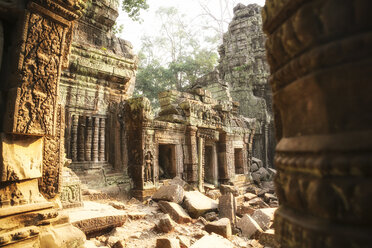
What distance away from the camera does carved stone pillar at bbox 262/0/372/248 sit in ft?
2.47

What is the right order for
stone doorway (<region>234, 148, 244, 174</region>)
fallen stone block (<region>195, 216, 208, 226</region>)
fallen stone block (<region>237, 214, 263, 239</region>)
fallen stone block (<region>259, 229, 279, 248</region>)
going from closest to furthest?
fallen stone block (<region>259, 229, 279, 248</region>) < fallen stone block (<region>237, 214, 263, 239</region>) < fallen stone block (<region>195, 216, 208, 226</region>) < stone doorway (<region>234, 148, 244, 174</region>)

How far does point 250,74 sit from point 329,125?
60.7 feet

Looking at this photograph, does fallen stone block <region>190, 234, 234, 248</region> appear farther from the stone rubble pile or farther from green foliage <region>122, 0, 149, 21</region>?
green foliage <region>122, 0, 149, 21</region>

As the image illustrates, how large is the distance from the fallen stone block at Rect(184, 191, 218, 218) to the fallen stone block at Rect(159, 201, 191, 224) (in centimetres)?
21

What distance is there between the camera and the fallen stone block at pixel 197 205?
16.7 feet

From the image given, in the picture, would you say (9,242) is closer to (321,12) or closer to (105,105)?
(321,12)

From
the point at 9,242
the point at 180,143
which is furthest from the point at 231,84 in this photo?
the point at 9,242

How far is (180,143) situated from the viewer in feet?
26.0

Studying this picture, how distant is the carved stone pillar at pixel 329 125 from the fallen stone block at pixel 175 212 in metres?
3.96

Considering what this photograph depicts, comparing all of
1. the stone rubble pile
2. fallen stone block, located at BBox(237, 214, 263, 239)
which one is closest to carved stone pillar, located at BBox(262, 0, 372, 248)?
the stone rubble pile

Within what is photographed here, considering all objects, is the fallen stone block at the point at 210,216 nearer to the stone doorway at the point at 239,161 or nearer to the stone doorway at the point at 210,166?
the stone doorway at the point at 210,166

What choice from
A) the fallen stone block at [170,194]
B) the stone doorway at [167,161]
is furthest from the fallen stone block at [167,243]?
the stone doorway at [167,161]

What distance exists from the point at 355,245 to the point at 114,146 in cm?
708

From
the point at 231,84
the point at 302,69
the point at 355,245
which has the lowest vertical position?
the point at 355,245
